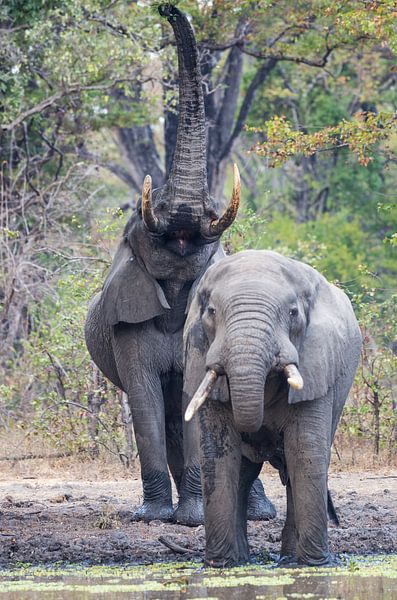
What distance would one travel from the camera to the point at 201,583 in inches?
269

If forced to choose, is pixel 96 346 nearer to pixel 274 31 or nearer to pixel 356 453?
pixel 356 453

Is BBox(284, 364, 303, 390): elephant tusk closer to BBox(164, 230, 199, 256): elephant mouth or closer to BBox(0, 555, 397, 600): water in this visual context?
BBox(0, 555, 397, 600): water

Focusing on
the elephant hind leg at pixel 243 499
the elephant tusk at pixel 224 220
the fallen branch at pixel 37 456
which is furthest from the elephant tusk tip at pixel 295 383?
the fallen branch at pixel 37 456

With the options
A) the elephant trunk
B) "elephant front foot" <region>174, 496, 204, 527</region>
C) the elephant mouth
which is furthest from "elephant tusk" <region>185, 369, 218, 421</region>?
the elephant mouth

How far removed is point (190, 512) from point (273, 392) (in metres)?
2.50

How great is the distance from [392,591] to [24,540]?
2.71m

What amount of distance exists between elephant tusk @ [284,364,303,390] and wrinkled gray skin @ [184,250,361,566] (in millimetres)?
42

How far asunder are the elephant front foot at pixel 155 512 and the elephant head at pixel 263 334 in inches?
94.8

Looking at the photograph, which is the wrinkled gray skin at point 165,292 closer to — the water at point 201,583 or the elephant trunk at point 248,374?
the water at point 201,583

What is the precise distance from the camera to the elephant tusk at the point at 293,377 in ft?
20.8

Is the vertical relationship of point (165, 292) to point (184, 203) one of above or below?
below

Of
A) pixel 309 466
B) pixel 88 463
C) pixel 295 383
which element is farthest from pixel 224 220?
pixel 88 463

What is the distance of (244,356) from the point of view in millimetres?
6234

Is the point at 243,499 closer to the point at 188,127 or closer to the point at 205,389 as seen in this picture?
the point at 205,389
